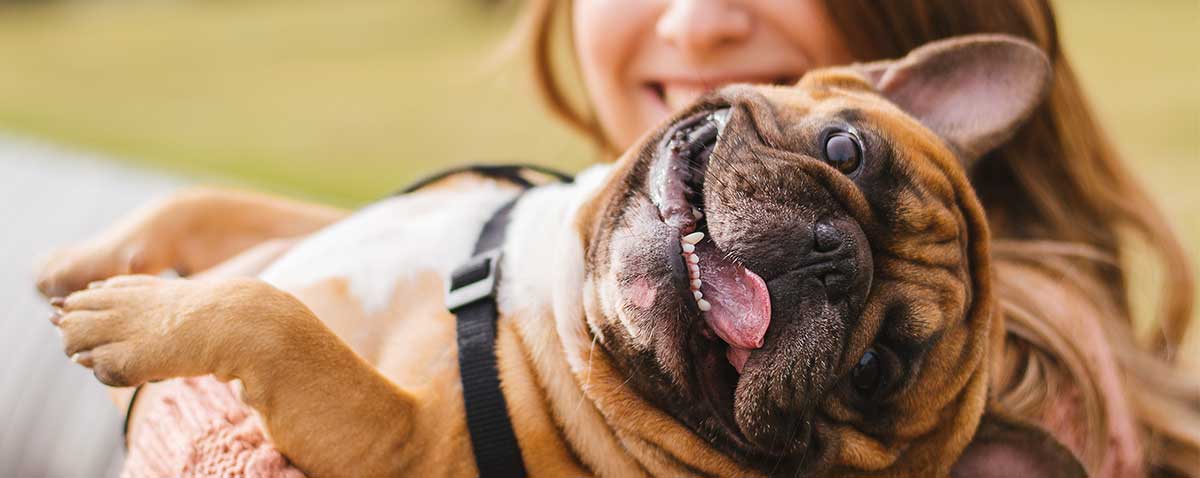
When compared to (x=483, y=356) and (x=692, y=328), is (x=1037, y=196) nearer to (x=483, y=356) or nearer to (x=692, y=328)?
(x=692, y=328)

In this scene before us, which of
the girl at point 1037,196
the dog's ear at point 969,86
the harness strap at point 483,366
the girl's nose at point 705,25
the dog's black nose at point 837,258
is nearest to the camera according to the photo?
the dog's black nose at point 837,258

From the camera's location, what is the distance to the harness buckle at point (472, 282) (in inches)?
86.4

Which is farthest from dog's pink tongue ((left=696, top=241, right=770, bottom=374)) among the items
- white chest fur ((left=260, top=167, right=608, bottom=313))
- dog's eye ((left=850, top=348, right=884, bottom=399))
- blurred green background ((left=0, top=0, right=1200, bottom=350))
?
blurred green background ((left=0, top=0, right=1200, bottom=350))

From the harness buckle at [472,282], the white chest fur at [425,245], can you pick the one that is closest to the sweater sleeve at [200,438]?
the white chest fur at [425,245]

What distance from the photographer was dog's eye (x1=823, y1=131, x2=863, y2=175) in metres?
2.03

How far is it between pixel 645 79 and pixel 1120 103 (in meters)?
7.25

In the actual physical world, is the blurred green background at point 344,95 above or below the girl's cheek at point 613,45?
below

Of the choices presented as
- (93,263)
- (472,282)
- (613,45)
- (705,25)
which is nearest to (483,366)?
(472,282)

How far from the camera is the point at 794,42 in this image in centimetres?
286

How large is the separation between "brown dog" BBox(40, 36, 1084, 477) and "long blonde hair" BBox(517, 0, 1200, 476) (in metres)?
0.40

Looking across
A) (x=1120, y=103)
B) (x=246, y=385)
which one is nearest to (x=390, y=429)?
(x=246, y=385)

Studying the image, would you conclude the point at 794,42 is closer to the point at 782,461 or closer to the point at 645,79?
the point at 645,79

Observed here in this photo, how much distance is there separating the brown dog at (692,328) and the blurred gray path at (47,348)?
4.10ft

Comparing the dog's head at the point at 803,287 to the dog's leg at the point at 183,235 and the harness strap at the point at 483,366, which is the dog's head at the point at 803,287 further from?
the dog's leg at the point at 183,235
